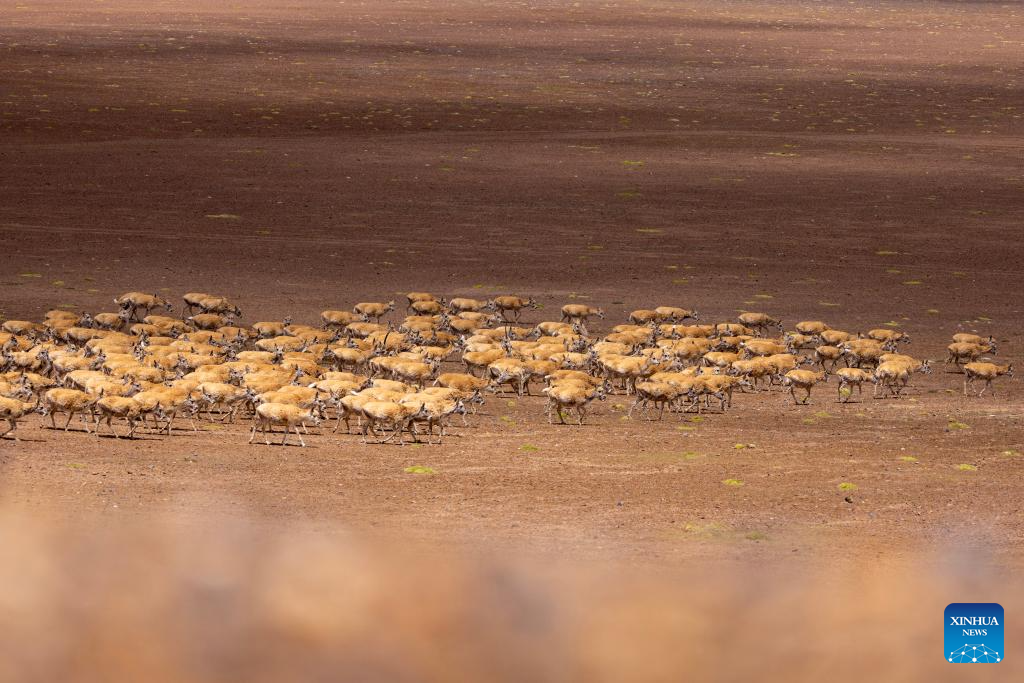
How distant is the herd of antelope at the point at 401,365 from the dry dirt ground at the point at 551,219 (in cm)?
44

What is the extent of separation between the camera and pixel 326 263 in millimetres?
31531

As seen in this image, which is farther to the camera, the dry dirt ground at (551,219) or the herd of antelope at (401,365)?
the herd of antelope at (401,365)

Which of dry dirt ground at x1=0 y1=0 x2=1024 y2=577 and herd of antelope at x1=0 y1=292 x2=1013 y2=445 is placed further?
herd of antelope at x1=0 y1=292 x2=1013 y2=445

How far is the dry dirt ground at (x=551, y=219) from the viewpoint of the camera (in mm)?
14156

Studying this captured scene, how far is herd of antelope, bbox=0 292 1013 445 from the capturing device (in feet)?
55.1

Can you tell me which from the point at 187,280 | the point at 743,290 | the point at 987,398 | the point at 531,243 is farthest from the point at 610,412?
the point at 531,243

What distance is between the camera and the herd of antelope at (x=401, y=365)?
16797 millimetres

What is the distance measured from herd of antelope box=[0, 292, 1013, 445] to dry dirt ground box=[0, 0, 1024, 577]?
1.46 ft

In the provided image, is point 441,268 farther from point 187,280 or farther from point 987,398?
point 987,398

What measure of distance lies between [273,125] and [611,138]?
10923 mm

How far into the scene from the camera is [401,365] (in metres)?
19.6

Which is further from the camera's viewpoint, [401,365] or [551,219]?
[551,219]

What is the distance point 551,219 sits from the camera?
3688cm

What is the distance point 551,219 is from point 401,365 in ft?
58.3
